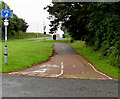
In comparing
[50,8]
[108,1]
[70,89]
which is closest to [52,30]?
[50,8]

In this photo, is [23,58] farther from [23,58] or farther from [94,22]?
[94,22]

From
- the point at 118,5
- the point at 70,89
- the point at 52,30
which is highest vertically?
the point at 118,5

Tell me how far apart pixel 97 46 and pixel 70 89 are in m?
19.4

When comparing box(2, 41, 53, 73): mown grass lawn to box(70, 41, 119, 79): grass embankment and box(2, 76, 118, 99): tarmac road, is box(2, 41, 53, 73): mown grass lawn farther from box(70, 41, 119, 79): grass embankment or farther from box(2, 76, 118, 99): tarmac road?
box(2, 76, 118, 99): tarmac road

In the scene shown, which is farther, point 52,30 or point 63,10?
point 52,30

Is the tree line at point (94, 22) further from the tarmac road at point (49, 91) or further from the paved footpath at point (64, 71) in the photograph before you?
the tarmac road at point (49, 91)

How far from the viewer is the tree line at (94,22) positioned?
70.0ft

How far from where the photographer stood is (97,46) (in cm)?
2844

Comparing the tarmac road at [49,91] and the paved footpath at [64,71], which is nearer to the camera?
the tarmac road at [49,91]

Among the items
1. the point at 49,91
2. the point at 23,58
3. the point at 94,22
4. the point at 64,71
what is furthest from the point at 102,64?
the point at 49,91

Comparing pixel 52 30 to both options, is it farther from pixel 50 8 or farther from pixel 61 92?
pixel 61 92

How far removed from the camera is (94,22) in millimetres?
25156

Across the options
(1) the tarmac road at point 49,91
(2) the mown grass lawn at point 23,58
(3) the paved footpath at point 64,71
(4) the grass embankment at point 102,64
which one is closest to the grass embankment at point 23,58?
(2) the mown grass lawn at point 23,58

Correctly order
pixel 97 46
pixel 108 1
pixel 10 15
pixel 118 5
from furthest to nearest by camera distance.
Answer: pixel 97 46
pixel 118 5
pixel 108 1
pixel 10 15
